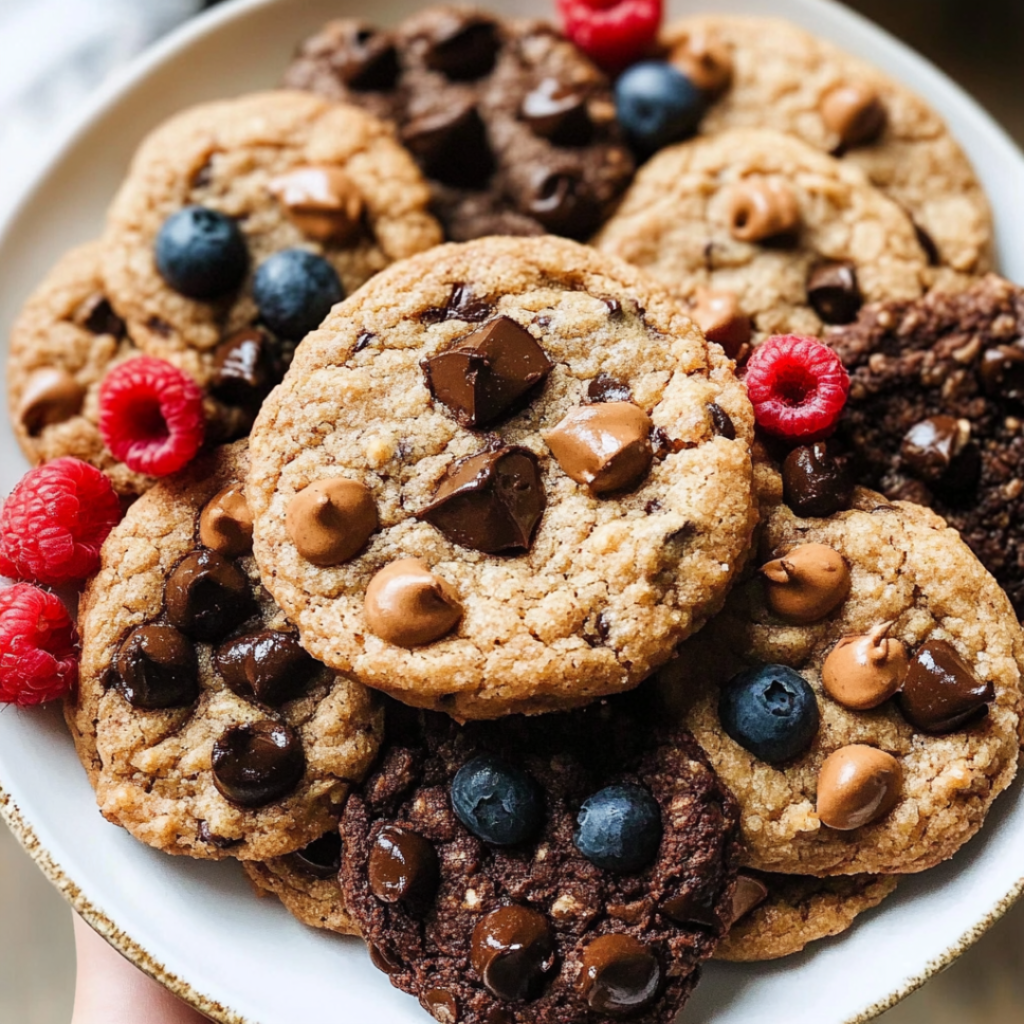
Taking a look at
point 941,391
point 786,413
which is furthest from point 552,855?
point 941,391

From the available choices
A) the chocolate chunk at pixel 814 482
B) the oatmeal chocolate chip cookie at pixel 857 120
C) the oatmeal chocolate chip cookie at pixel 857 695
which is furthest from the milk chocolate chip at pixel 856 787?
the oatmeal chocolate chip cookie at pixel 857 120

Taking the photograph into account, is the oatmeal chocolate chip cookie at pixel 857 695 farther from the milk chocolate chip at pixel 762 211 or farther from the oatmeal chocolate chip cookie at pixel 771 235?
the milk chocolate chip at pixel 762 211

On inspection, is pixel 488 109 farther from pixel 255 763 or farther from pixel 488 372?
pixel 255 763

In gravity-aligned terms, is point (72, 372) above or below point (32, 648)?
above

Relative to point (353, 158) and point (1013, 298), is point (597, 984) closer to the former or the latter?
point (1013, 298)

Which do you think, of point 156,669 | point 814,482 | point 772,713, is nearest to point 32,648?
point 156,669

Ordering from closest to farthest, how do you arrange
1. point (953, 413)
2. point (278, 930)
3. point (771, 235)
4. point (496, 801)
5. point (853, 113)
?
point (496, 801) → point (278, 930) → point (953, 413) → point (771, 235) → point (853, 113)

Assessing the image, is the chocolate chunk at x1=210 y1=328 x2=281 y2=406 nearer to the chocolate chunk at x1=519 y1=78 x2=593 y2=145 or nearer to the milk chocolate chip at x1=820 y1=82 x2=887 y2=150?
the chocolate chunk at x1=519 y1=78 x2=593 y2=145
